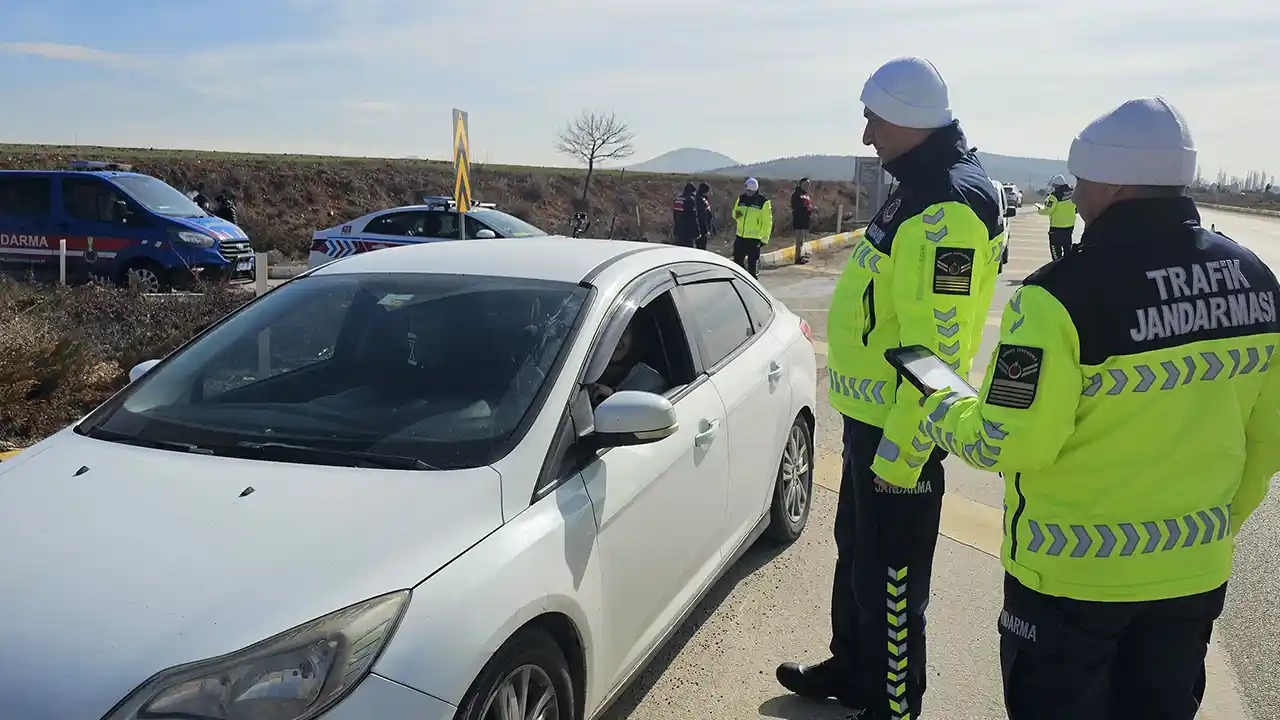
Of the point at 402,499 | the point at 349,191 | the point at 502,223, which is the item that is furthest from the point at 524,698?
the point at 349,191

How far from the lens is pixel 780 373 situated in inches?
177

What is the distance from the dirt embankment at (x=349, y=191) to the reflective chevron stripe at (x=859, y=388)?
23.2 meters

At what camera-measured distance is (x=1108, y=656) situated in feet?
6.99

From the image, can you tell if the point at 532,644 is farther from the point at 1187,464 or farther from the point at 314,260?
the point at 314,260

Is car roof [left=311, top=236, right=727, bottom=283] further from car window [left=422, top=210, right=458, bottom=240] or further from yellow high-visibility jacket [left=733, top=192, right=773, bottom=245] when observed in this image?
yellow high-visibility jacket [left=733, top=192, right=773, bottom=245]

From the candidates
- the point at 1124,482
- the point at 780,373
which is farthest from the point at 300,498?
the point at 780,373

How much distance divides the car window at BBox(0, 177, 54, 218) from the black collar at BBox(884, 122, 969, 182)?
14893 mm

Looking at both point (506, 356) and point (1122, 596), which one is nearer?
point (1122, 596)

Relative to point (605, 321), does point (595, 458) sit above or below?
below

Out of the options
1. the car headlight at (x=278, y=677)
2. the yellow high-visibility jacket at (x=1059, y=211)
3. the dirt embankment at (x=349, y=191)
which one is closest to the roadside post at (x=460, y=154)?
the car headlight at (x=278, y=677)

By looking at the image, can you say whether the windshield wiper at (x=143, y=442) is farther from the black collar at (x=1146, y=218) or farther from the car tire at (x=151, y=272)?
the car tire at (x=151, y=272)

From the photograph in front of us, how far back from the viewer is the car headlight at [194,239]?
45.6ft

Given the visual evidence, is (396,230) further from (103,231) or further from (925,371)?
(925,371)

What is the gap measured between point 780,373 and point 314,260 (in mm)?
11536
